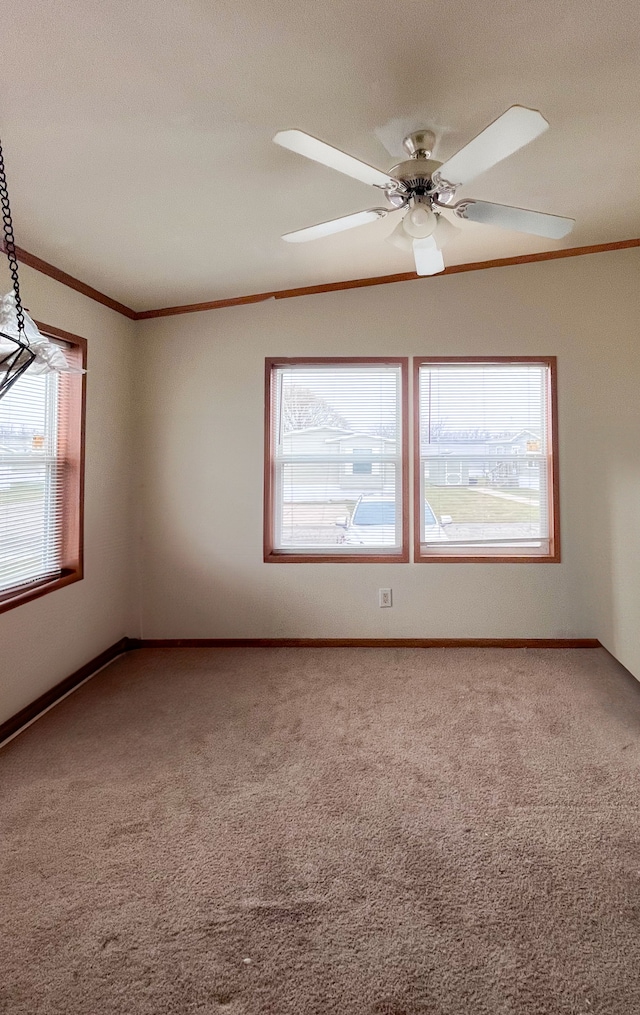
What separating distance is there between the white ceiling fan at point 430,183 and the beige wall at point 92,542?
1.60 meters

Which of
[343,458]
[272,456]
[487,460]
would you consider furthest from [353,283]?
[487,460]

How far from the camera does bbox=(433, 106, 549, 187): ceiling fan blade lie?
57.9 inches

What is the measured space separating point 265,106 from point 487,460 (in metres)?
2.60

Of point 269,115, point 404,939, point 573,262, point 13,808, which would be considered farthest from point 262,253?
point 404,939

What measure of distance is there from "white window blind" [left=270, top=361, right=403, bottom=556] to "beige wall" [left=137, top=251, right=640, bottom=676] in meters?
0.14

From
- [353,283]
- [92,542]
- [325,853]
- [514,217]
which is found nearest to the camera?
[325,853]

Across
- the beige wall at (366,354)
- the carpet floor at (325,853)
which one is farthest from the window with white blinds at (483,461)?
the carpet floor at (325,853)

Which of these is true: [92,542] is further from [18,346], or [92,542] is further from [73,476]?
[18,346]

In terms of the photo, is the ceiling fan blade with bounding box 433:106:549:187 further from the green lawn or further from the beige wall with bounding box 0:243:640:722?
the green lawn

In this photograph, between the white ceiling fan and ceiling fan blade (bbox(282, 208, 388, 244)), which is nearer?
the white ceiling fan

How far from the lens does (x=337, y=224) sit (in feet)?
6.91

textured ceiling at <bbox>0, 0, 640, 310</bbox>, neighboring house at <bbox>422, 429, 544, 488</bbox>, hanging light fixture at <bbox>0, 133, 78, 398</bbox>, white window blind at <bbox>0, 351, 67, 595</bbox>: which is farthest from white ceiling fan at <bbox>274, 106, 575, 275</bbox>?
white window blind at <bbox>0, 351, 67, 595</bbox>

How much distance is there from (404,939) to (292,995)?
0.33 metres

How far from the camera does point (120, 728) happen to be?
2639 mm
